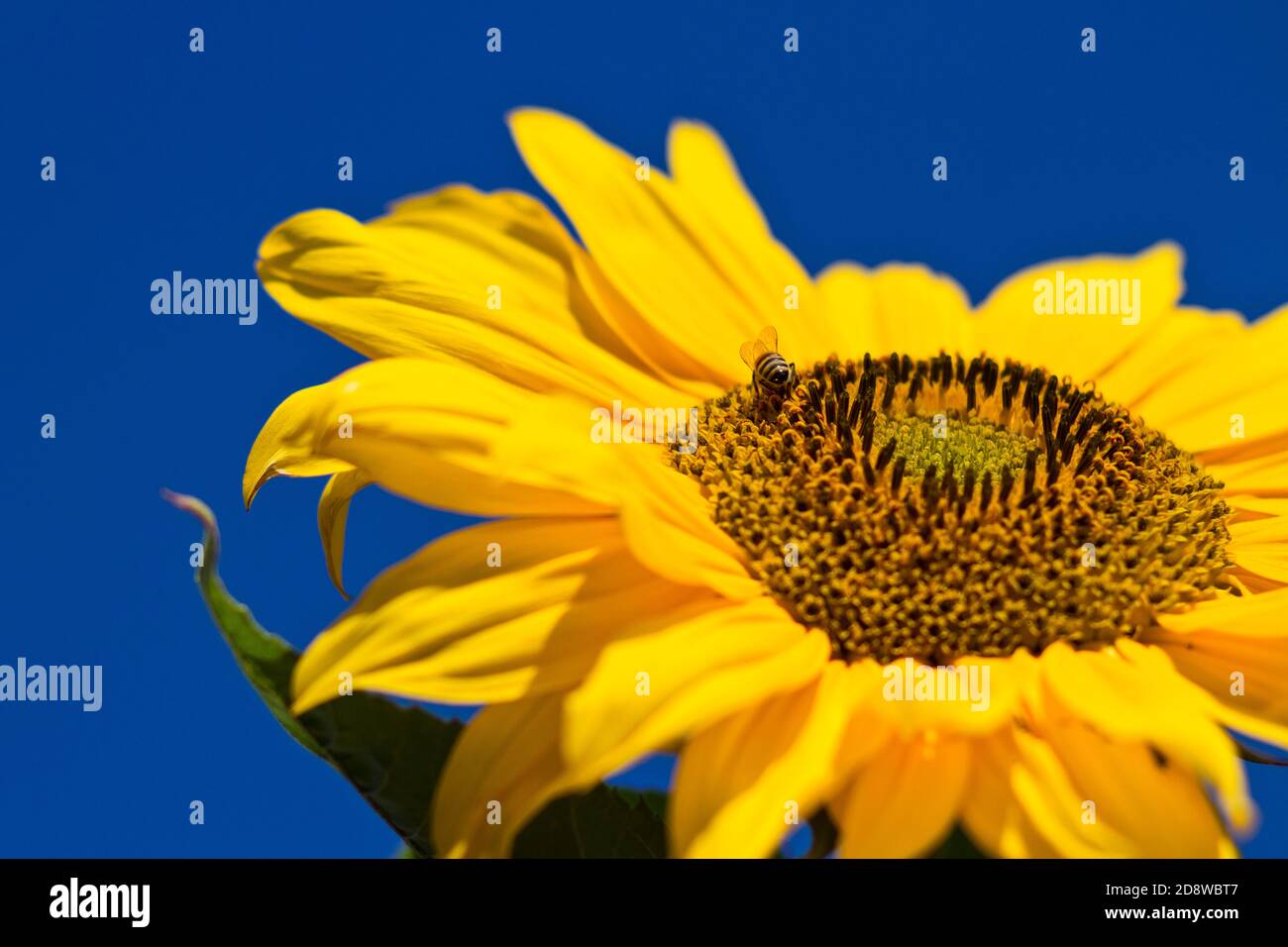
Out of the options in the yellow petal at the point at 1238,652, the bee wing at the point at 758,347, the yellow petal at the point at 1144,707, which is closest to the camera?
the yellow petal at the point at 1144,707

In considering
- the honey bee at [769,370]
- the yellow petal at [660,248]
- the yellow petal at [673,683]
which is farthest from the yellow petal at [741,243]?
the yellow petal at [673,683]

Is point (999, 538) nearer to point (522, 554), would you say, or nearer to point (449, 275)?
point (522, 554)

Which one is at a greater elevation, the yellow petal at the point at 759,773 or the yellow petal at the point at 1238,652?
the yellow petal at the point at 1238,652

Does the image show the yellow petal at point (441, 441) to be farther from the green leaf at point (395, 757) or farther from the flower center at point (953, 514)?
the flower center at point (953, 514)

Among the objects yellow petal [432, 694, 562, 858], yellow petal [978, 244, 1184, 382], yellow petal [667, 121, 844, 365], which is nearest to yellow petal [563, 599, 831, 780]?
yellow petal [432, 694, 562, 858]

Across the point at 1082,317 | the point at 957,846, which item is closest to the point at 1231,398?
the point at 1082,317

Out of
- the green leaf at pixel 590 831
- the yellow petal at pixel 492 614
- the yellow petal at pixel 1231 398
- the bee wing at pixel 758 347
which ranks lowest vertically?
the green leaf at pixel 590 831

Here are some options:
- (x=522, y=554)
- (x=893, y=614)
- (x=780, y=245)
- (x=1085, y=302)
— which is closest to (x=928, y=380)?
(x=780, y=245)
